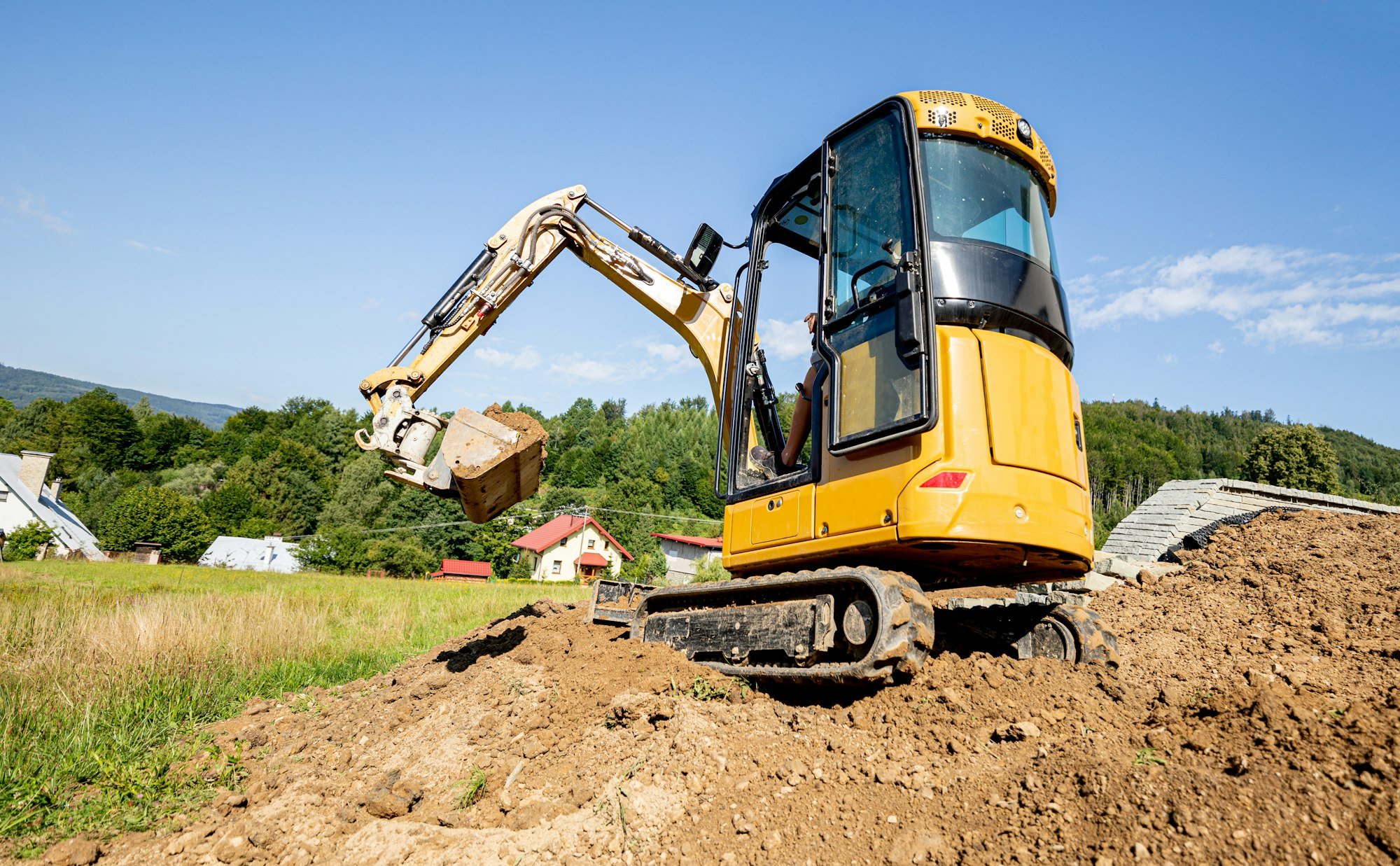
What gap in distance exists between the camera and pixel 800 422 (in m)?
5.01

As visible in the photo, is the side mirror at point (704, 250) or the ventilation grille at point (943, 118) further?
the side mirror at point (704, 250)

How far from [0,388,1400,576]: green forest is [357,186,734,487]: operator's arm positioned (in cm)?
3068

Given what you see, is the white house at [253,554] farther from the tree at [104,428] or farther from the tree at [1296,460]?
the tree at [1296,460]

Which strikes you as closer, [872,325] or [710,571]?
[872,325]

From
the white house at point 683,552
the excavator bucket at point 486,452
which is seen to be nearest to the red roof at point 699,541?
the white house at point 683,552

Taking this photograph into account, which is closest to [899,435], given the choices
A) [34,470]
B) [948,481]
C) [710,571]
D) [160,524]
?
[948,481]

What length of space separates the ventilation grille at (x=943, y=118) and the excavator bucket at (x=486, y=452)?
10.9 feet

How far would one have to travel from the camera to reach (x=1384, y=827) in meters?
2.20

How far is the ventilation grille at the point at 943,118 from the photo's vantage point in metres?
4.43

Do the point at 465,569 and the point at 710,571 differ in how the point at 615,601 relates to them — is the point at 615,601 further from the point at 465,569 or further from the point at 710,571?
the point at 465,569

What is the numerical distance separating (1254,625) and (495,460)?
5.96 metres

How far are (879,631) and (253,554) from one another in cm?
6161

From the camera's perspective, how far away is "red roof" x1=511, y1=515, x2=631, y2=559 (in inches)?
2053

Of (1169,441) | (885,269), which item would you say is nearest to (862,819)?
(885,269)
